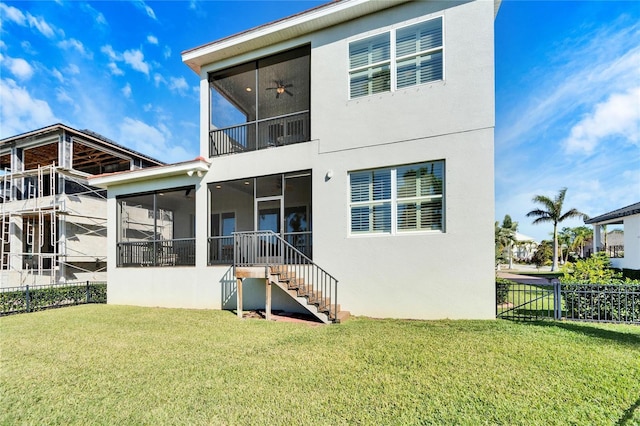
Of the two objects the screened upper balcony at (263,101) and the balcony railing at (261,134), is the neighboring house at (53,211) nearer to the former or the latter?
the screened upper balcony at (263,101)

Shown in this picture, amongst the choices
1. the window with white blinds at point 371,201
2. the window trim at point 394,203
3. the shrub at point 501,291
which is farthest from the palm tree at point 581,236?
the window with white blinds at point 371,201

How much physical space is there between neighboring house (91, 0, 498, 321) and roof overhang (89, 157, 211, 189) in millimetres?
68

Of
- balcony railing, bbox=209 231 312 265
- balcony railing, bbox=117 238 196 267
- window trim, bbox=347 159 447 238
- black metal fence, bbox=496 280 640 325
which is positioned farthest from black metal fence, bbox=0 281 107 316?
black metal fence, bbox=496 280 640 325

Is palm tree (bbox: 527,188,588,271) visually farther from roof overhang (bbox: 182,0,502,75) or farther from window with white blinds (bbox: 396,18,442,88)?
window with white blinds (bbox: 396,18,442,88)

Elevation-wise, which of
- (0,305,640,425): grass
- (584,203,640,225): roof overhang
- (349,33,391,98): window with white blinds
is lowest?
(0,305,640,425): grass

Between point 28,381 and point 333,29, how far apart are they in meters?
10.3

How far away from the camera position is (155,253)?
1062cm

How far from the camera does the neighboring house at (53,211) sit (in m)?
13.7

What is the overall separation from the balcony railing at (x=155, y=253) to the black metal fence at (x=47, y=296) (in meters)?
1.84

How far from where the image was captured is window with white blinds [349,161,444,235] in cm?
753

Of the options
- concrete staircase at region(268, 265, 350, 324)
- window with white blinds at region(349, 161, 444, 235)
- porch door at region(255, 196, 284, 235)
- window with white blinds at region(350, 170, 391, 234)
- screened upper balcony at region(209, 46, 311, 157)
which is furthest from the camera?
porch door at region(255, 196, 284, 235)

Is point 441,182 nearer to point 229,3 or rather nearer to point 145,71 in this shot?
point 229,3

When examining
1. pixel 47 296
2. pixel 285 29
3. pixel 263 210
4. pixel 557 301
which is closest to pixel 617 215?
pixel 557 301

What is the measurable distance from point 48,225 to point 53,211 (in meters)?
4.13
